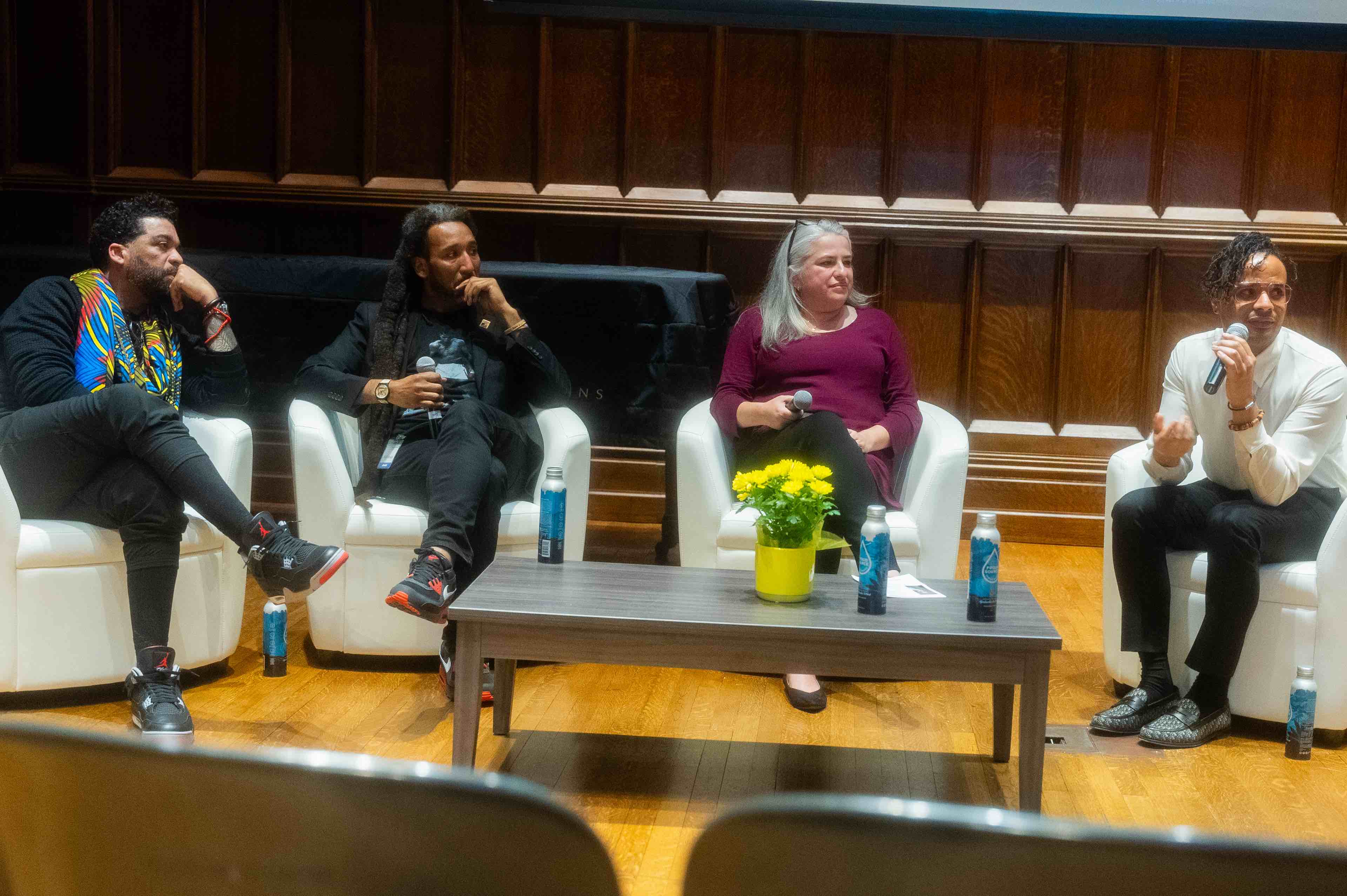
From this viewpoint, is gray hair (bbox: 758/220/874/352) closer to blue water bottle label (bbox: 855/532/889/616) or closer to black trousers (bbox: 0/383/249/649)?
blue water bottle label (bbox: 855/532/889/616)

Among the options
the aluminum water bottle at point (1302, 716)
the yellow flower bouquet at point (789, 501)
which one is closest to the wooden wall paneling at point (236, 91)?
the yellow flower bouquet at point (789, 501)

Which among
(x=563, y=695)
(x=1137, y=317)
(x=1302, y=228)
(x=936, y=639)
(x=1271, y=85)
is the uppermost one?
(x=1271, y=85)

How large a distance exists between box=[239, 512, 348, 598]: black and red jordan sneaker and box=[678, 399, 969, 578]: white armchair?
886 millimetres

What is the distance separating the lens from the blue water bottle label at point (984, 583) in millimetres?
2365

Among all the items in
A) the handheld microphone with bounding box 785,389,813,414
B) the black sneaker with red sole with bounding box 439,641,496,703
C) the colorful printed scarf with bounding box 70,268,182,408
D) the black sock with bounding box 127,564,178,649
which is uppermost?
the colorful printed scarf with bounding box 70,268,182,408

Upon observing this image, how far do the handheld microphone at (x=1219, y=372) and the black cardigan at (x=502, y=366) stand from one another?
5.41 feet

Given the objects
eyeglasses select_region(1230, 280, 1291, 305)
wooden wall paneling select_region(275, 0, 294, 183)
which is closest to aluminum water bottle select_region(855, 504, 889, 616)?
eyeglasses select_region(1230, 280, 1291, 305)

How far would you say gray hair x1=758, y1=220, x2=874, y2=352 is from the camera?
355 centimetres

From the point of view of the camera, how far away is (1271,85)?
4.99 meters

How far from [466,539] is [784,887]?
7.80 ft

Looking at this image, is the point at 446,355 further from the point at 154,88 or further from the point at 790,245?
the point at 154,88

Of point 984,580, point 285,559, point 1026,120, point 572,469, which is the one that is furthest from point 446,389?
point 1026,120

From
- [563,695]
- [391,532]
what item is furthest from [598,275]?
[563,695]

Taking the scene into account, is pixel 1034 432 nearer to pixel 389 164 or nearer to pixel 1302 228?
pixel 1302 228
